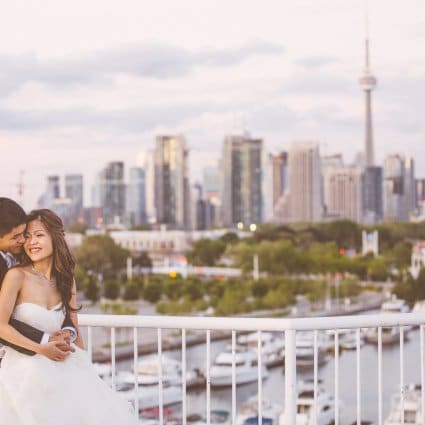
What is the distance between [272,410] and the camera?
17.5m

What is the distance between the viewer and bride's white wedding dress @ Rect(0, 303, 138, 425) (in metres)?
2.22

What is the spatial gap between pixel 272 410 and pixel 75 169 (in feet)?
175

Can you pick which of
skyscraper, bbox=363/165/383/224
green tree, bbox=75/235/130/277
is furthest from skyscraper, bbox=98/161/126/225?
green tree, bbox=75/235/130/277

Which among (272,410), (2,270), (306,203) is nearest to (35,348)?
(2,270)

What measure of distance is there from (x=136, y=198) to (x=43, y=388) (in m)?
75.7

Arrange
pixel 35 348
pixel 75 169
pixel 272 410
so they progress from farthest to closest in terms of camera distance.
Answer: pixel 75 169
pixel 272 410
pixel 35 348

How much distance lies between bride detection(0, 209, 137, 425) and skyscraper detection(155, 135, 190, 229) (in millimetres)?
66632

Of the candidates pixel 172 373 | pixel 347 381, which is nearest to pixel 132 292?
pixel 172 373

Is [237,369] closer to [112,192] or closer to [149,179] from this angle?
[149,179]

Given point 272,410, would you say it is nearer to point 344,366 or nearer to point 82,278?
point 344,366

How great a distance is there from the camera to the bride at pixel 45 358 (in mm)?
2225

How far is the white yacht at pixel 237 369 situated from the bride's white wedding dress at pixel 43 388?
19625mm

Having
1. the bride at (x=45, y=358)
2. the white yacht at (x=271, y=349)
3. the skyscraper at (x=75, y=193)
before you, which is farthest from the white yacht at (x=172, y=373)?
the skyscraper at (x=75, y=193)

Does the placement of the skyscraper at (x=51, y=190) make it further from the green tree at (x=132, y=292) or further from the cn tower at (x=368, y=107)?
the green tree at (x=132, y=292)
